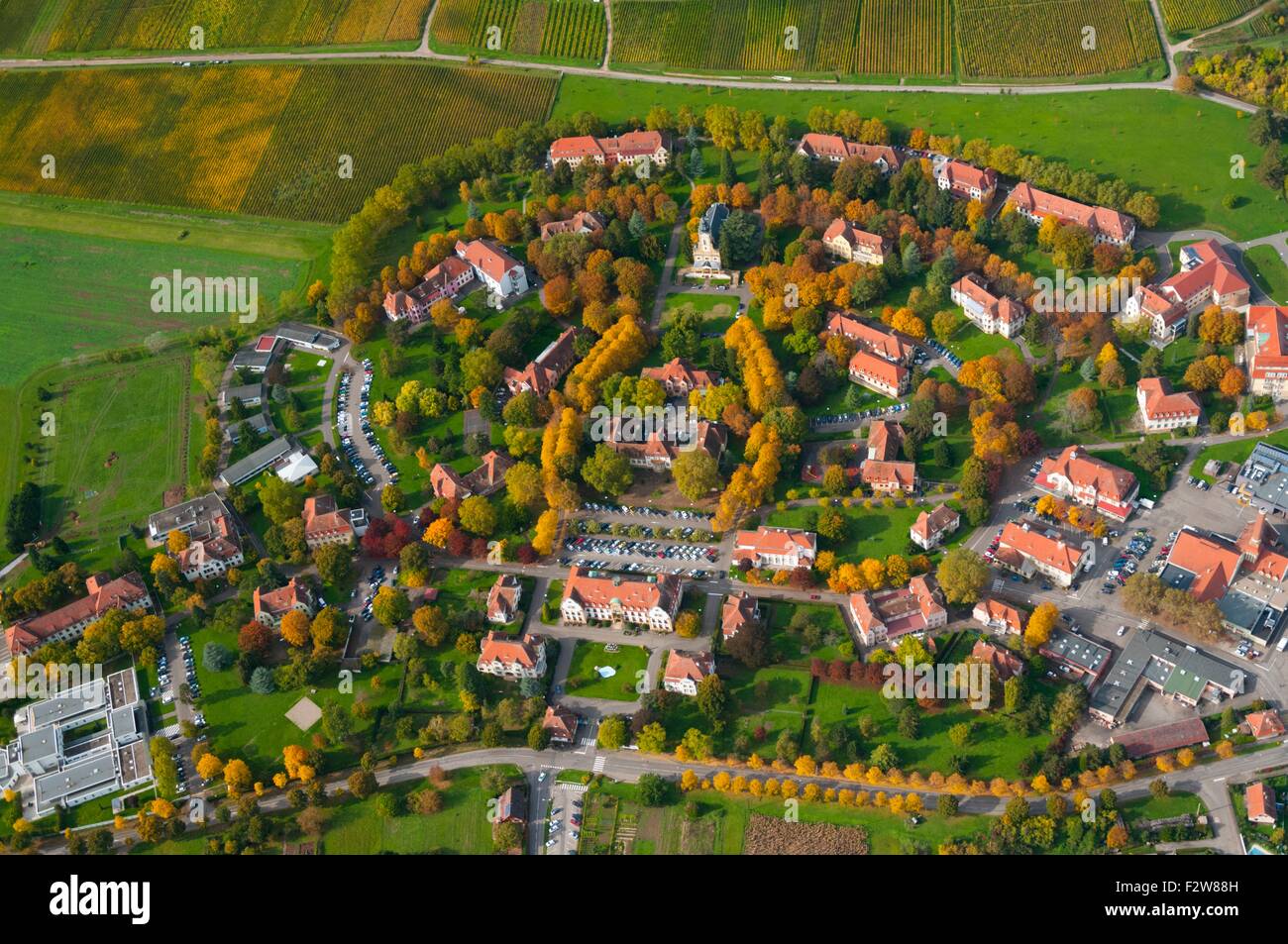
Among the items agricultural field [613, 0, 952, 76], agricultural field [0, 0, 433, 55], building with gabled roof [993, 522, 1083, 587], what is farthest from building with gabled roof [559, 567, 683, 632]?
agricultural field [0, 0, 433, 55]

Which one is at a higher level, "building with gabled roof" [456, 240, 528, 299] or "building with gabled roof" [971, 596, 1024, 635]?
"building with gabled roof" [456, 240, 528, 299]

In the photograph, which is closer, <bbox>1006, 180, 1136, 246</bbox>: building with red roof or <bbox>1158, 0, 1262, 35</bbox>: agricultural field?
<bbox>1006, 180, 1136, 246</bbox>: building with red roof

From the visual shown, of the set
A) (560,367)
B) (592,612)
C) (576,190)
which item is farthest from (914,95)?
(592,612)

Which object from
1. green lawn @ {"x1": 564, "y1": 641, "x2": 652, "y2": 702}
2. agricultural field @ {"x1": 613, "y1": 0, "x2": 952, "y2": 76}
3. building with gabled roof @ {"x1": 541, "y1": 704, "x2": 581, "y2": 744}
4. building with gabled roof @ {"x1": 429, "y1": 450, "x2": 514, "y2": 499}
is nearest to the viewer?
building with gabled roof @ {"x1": 541, "y1": 704, "x2": 581, "y2": 744}

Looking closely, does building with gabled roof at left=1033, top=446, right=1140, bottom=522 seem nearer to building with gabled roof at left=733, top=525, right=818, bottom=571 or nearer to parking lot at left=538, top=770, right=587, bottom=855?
building with gabled roof at left=733, top=525, right=818, bottom=571

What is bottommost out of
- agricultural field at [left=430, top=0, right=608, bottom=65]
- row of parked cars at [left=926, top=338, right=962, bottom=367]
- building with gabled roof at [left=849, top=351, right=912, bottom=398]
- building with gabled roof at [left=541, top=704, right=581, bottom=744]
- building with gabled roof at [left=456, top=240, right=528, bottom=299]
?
building with gabled roof at [left=541, top=704, right=581, bottom=744]

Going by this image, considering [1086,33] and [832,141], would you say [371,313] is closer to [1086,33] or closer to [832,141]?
[832,141]

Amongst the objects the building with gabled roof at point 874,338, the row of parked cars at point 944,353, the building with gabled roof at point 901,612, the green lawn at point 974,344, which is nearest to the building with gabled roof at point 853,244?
the building with gabled roof at point 874,338

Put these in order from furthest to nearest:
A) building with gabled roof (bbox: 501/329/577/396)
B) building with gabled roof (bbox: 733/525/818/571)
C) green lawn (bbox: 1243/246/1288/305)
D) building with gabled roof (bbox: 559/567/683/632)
Result: building with gabled roof (bbox: 501/329/577/396) → green lawn (bbox: 1243/246/1288/305) → building with gabled roof (bbox: 733/525/818/571) → building with gabled roof (bbox: 559/567/683/632)
